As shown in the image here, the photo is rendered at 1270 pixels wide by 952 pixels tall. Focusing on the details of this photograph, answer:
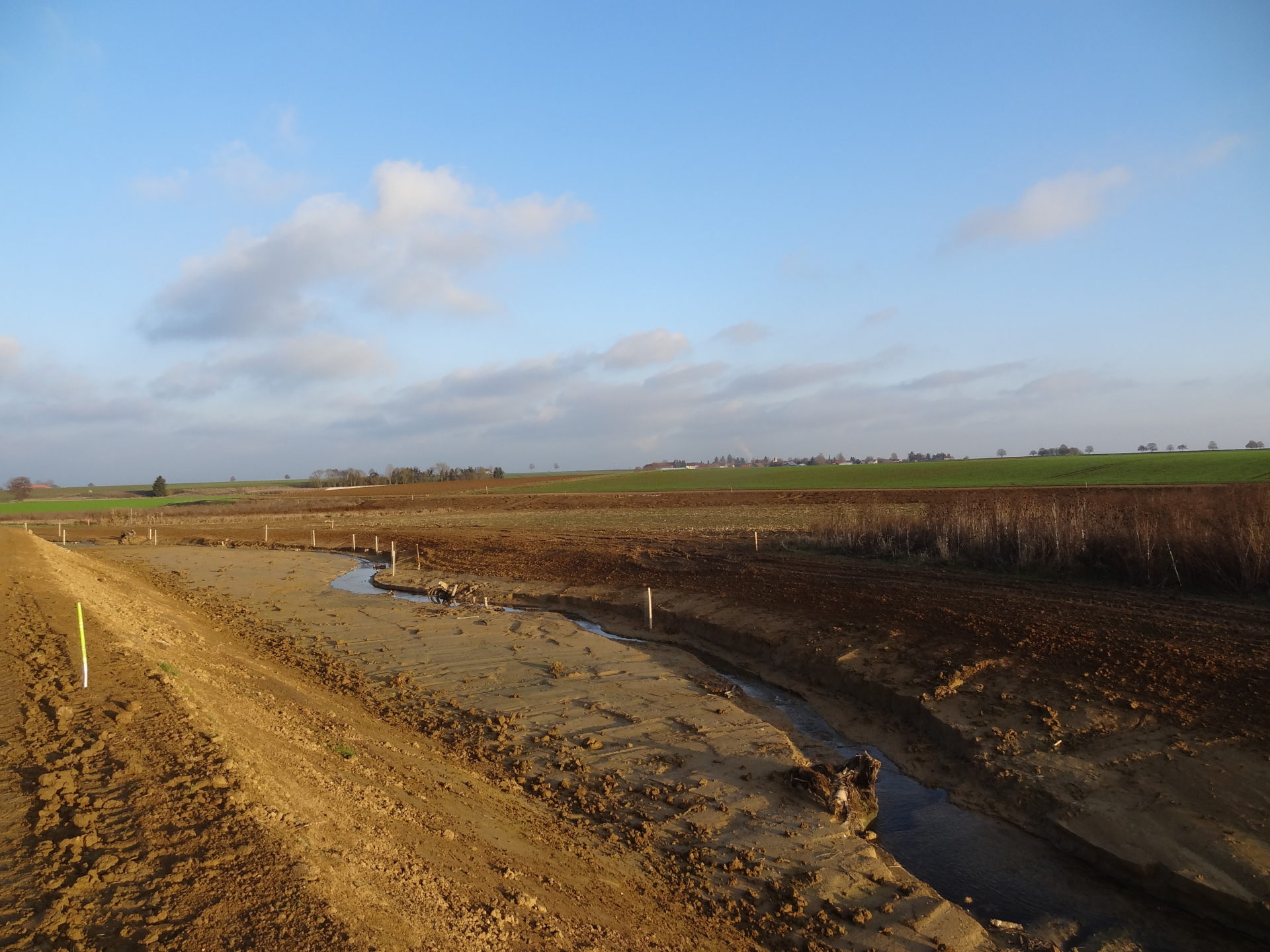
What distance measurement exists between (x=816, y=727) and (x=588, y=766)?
182 inches

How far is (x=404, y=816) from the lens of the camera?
23.3 feet

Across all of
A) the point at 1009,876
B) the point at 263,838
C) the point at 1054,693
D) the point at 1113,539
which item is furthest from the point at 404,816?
the point at 1113,539

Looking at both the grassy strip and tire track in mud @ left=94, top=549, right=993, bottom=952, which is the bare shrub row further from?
the grassy strip

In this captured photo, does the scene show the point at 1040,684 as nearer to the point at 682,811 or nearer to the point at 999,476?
the point at 682,811

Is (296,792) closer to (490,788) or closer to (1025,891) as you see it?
(490,788)

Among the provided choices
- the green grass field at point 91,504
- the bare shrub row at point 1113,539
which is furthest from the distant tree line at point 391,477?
the bare shrub row at point 1113,539

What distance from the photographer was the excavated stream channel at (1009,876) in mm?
6863

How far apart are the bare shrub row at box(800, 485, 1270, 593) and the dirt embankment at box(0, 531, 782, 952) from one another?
1702 centimetres

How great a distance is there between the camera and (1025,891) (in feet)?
24.5

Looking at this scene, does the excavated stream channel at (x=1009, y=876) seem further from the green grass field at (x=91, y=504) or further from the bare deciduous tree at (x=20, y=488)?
the bare deciduous tree at (x=20, y=488)

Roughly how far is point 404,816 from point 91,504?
114 metres

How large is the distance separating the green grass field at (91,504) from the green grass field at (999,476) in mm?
48258

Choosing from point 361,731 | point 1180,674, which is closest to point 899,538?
point 1180,674

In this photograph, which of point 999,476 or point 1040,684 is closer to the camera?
point 1040,684
